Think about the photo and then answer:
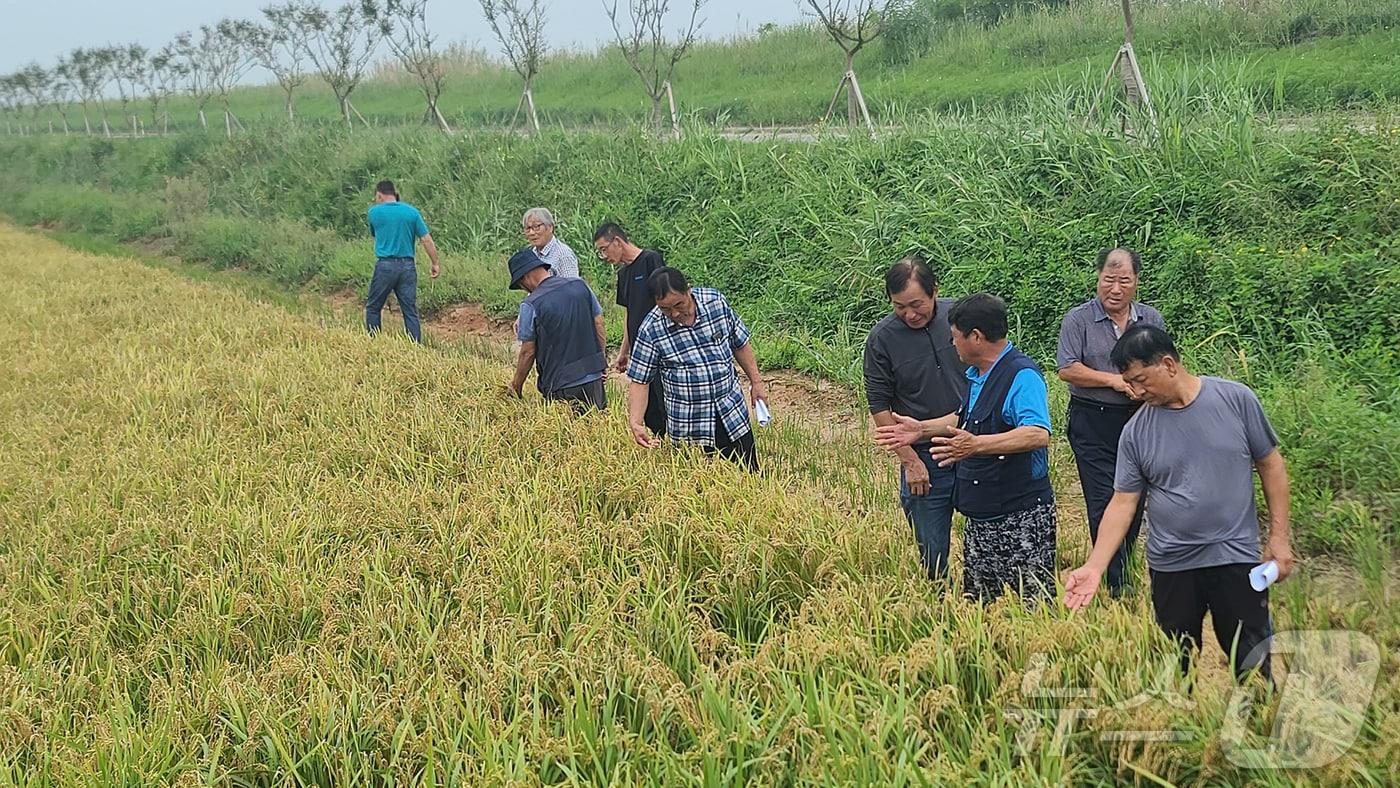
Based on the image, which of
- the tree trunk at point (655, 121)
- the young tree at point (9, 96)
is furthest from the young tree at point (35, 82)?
the tree trunk at point (655, 121)

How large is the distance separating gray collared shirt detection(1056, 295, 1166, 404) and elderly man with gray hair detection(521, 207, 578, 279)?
3290 millimetres

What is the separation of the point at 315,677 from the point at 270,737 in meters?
0.25

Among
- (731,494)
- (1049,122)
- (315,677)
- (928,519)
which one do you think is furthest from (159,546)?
(1049,122)

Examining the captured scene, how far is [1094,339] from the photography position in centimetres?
413

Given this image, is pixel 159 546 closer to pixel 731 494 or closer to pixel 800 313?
pixel 731 494

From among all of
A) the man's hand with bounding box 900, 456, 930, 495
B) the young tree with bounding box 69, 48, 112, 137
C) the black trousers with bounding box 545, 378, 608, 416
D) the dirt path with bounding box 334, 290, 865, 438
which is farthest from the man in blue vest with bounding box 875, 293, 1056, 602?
the young tree with bounding box 69, 48, 112, 137

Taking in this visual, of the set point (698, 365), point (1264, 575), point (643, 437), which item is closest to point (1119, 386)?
point (1264, 575)

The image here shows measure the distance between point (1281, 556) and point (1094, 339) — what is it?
1280 millimetres

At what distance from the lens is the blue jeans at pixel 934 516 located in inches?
154

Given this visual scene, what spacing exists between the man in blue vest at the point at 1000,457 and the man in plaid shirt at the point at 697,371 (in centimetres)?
132

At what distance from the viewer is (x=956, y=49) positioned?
61.2 feet

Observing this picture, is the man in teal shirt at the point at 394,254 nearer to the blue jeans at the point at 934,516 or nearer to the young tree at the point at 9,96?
the blue jeans at the point at 934,516

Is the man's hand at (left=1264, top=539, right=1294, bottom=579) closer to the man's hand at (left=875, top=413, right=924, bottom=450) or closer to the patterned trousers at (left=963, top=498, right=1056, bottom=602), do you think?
the patterned trousers at (left=963, top=498, right=1056, bottom=602)

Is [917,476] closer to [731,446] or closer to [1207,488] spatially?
[1207,488]
